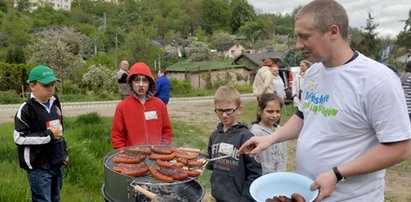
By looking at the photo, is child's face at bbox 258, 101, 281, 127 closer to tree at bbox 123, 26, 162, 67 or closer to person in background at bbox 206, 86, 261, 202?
person in background at bbox 206, 86, 261, 202

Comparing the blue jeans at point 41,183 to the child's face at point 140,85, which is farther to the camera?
the child's face at point 140,85

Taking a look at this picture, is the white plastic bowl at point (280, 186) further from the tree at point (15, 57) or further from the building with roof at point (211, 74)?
the building with roof at point (211, 74)

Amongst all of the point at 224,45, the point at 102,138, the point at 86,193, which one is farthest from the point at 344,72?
the point at 224,45

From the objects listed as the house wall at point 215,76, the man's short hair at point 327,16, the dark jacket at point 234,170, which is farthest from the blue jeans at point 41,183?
the house wall at point 215,76

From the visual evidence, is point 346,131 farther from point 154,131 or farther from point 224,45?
point 224,45

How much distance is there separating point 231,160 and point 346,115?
1201 millimetres

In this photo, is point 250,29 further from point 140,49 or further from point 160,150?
point 160,150

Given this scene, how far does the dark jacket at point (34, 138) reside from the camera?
10.9 feet

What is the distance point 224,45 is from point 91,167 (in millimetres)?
67767

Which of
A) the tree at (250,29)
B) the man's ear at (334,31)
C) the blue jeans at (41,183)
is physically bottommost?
the blue jeans at (41,183)

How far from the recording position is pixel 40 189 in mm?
3473

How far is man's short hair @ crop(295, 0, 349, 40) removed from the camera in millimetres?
1676

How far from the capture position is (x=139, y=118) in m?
3.66

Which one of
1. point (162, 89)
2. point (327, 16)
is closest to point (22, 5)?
point (162, 89)
